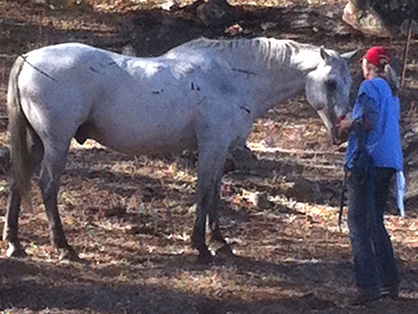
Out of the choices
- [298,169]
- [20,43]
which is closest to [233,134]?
[298,169]

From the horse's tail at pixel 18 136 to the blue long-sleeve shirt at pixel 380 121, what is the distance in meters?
2.52

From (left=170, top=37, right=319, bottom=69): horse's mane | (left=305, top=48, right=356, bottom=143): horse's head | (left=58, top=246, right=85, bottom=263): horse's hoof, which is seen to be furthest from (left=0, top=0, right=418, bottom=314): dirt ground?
(left=170, top=37, right=319, bottom=69): horse's mane

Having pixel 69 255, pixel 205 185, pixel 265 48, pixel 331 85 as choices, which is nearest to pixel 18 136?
pixel 69 255

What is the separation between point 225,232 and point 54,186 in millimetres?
1954

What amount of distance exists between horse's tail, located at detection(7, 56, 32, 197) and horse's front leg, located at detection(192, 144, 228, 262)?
4.49 feet

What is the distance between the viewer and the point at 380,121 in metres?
6.73

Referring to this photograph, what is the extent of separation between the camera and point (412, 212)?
1023cm

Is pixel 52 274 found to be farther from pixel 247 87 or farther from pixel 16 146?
pixel 247 87

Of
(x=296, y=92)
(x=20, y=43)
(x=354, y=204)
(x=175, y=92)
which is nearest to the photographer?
(x=354, y=204)

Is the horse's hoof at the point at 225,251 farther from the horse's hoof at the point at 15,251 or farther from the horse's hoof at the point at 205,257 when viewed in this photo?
the horse's hoof at the point at 15,251

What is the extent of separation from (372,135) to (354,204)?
1.59ft

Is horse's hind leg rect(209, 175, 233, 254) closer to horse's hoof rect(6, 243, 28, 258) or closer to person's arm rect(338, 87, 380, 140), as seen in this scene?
horse's hoof rect(6, 243, 28, 258)

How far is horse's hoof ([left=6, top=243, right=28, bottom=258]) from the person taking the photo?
301 inches

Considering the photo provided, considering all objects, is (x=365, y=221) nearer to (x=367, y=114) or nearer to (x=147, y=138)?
(x=367, y=114)
